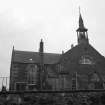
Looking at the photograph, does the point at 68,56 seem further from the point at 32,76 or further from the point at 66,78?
the point at 32,76

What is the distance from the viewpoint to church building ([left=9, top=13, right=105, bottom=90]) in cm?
3015

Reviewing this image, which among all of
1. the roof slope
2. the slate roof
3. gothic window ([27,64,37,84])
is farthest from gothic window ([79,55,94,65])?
gothic window ([27,64,37,84])

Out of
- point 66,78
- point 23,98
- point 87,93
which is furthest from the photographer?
point 66,78

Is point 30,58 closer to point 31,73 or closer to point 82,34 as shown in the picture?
point 31,73

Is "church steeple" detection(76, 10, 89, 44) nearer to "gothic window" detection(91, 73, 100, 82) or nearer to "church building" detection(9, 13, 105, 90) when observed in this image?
"church building" detection(9, 13, 105, 90)

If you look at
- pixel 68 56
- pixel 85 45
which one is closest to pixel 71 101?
pixel 68 56

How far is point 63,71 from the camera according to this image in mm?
30734

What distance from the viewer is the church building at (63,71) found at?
30.1m

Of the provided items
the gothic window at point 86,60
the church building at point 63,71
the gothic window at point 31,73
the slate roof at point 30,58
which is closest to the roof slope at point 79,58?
the church building at point 63,71

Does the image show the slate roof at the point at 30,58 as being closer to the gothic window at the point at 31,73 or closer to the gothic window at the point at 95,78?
the gothic window at the point at 31,73

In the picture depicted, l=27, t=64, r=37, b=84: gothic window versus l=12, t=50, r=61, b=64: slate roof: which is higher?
l=12, t=50, r=61, b=64: slate roof

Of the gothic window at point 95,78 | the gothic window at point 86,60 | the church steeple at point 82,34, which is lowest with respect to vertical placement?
the gothic window at point 95,78

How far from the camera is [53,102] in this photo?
19250 mm

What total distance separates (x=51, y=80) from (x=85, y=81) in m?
6.74
